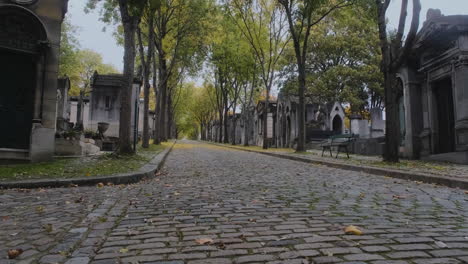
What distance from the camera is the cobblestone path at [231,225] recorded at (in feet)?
9.32

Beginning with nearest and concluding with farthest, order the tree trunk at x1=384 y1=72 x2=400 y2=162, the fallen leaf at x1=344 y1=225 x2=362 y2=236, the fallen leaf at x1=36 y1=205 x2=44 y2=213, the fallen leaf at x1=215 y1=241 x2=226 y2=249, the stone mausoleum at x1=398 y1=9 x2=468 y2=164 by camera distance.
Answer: the fallen leaf at x1=215 y1=241 x2=226 y2=249 → the fallen leaf at x1=344 y1=225 x2=362 y2=236 → the fallen leaf at x1=36 y1=205 x2=44 y2=213 → the tree trunk at x1=384 y1=72 x2=400 y2=162 → the stone mausoleum at x1=398 y1=9 x2=468 y2=164

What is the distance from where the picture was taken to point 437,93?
49.4 ft

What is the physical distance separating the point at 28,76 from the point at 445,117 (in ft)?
50.5

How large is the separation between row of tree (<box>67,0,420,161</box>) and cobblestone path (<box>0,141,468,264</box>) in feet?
23.7

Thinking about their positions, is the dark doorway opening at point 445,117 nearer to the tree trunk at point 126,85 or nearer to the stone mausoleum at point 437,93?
the stone mausoleum at point 437,93

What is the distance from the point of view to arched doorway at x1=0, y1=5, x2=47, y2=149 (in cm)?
914

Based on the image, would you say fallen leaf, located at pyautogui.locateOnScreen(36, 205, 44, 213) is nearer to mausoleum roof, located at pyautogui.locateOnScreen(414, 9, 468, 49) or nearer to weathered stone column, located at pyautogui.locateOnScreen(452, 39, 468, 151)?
weathered stone column, located at pyautogui.locateOnScreen(452, 39, 468, 151)

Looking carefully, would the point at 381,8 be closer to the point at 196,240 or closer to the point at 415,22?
the point at 415,22

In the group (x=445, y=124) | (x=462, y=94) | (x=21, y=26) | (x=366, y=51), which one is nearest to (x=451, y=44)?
(x=462, y=94)

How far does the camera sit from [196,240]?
10.6 feet

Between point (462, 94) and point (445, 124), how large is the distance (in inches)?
83.5

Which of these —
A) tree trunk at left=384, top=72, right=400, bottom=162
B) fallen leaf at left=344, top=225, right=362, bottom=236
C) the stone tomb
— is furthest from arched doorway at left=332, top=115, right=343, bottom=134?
fallen leaf at left=344, top=225, right=362, bottom=236

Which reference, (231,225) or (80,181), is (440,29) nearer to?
(231,225)

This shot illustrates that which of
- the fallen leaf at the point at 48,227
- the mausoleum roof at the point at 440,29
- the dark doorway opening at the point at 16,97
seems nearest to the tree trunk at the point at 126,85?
the dark doorway opening at the point at 16,97
